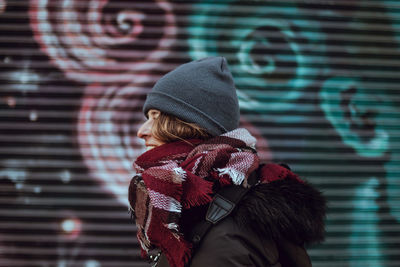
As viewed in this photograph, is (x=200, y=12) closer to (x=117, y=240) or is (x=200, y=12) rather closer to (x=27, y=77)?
(x=27, y=77)

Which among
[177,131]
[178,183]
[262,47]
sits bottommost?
[178,183]

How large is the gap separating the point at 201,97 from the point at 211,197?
19.6 inches

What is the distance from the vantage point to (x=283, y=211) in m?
1.19

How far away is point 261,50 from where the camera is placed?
323 centimetres

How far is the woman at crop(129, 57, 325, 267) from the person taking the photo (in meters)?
1.11

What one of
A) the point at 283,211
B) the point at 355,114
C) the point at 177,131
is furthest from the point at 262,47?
the point at 283,211

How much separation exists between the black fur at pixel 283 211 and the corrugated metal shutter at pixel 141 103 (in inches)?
75.0

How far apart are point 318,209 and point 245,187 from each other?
0.37 metres

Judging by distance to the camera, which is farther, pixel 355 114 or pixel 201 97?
pixel 355 114

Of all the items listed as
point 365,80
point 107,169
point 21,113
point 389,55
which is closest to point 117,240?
point 107,169

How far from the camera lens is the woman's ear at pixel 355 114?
3188mm

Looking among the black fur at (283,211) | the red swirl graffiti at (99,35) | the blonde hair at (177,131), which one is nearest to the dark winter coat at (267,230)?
the black fur at (283,211)

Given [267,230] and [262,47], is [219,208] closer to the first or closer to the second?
[267,230]

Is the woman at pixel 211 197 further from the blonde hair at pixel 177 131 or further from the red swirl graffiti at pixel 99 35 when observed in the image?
the red swirl graffiti at pixel 99 35
